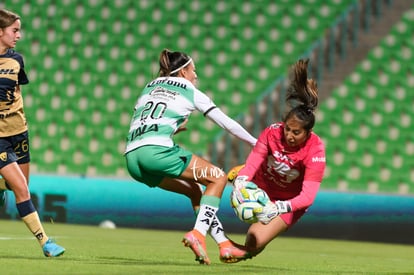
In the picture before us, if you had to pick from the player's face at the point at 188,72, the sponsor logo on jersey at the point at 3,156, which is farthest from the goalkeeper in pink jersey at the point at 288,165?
the sponsor logo on jersey at the point at 3,156

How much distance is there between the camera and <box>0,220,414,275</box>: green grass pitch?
753cm

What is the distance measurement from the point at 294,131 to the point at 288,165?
0.41 m

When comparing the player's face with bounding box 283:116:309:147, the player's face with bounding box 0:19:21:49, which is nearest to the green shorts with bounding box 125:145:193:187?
the player's face with bounding box 283:116:309:147

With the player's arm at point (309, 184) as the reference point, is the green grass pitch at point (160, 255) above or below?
below

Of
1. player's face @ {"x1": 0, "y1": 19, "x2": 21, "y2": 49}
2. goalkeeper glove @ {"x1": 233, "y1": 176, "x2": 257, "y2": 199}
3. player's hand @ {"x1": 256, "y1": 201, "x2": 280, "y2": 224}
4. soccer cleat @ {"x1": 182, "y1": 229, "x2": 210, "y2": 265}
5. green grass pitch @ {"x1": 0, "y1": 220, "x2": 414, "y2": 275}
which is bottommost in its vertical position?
green grass pitch @ {"x1": 0, "y1": 220, "x2": 414, "y2": 275}

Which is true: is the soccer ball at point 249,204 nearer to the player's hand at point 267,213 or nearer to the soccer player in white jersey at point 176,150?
the player's hand at point 267,213

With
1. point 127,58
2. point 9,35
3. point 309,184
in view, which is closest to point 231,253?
point 309,184

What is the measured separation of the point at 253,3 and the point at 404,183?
15.6 feet

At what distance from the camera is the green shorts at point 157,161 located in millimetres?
7809

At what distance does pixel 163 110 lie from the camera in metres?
7.95

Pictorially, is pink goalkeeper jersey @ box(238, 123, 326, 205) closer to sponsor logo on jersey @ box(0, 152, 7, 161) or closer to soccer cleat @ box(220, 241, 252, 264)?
soccer cleat @ box(220, 241, 252, 264)

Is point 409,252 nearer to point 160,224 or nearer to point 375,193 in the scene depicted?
point 375,193

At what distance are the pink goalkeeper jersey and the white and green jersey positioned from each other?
577mm

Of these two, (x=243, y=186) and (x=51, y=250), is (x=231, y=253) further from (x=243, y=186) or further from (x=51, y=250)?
(x=51, y=250)
